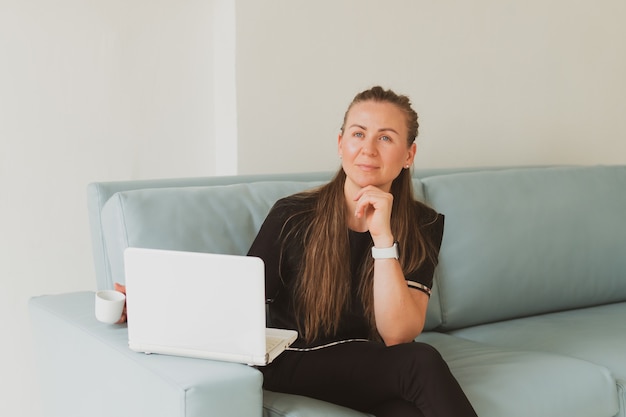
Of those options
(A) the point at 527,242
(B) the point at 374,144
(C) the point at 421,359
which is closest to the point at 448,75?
(A) the point at 527,242

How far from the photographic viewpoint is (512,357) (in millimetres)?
2285

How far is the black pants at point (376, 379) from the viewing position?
6.04 ft

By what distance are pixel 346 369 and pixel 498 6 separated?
6.89 ft

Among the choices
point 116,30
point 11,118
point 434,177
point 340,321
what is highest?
point 116,30

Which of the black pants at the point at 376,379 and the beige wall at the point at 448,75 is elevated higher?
the beige wall at the point at 448,75

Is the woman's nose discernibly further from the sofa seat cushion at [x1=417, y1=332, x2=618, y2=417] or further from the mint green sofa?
the sofa seat cushion at [x1=417, y1=332, x2=618, y2=417]

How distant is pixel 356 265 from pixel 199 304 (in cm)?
53

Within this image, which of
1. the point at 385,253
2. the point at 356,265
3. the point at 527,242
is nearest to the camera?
the point at 385,253

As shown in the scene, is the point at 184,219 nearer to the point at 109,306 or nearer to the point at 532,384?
the point at 109,306

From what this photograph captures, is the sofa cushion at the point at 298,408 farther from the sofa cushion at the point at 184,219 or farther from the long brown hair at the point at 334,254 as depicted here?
the sofa cushion at the point at 184,219

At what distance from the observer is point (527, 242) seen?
285 cm

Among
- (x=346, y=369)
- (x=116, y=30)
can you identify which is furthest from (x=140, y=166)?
(x=346, y=369)

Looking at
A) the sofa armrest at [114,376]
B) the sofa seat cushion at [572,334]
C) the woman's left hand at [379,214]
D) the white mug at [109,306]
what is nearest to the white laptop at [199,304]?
the sofa armrest at [114,376]

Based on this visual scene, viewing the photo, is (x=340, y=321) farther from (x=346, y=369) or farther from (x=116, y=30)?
(x=116, y=30)
